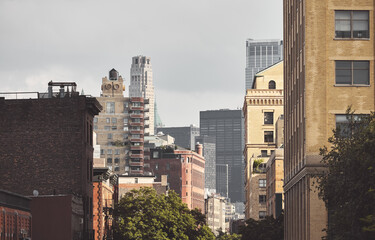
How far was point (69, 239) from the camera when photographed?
3469 inches

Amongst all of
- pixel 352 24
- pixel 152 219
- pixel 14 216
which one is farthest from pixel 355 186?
pixel 152 219

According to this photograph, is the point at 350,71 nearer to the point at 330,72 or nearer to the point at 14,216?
the point at 330,72

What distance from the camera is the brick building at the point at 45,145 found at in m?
96.2

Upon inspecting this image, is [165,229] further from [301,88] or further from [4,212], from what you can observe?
[4,212]

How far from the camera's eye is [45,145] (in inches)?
3848

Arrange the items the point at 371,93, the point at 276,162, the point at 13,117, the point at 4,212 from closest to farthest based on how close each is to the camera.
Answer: the point at 4,212 < the point at 371,93 < the point at 13,117 < the point at 276,162

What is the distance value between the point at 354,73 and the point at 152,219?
52757mm

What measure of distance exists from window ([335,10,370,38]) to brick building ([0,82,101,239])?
27.0 meters

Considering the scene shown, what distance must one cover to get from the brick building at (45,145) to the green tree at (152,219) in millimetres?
29828

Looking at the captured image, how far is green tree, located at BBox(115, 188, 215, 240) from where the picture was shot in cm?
12950

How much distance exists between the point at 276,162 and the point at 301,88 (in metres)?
55.5

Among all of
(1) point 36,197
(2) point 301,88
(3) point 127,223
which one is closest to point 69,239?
(1) point 36,197

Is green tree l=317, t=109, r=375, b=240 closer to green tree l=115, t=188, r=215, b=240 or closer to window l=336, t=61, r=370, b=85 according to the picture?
window l=336, t=61, r=370, b=85

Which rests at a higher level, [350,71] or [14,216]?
[350,71]
